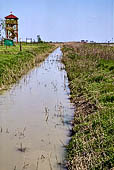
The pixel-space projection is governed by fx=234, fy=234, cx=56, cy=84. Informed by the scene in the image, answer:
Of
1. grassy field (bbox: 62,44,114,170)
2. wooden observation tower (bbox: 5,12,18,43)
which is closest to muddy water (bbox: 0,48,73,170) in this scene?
grassy field (bbox: 62,44,114,170)

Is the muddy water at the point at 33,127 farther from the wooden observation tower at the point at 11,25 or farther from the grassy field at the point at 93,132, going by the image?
the wooden observation tower at the point at 11,25

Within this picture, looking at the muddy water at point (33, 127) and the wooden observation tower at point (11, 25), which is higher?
the wooden observation tower at point (11, 25)

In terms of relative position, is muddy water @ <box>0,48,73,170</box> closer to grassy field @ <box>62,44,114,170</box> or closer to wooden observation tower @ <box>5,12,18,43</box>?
grassy field @ <box>62,44,114,170</box>

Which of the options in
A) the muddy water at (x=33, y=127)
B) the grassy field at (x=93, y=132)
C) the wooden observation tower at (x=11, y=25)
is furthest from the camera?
the wooden observation tower at (x=11, y=25)

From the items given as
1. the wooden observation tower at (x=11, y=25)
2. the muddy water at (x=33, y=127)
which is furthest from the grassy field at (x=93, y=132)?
the wooden observation tower at (x=11, y=25)

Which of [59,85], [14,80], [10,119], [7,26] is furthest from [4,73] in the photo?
[7,26]

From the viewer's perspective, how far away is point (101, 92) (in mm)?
7750

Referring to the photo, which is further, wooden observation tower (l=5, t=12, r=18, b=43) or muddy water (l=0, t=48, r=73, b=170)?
wooden observation tower (l=5, t=12, r=18, b=43)

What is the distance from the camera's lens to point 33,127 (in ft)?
20.3

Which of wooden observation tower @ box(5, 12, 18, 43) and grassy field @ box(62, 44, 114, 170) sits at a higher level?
wooden observation tower @ box(5, 12, 18, 43)

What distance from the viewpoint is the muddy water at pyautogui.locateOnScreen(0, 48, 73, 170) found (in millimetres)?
4613

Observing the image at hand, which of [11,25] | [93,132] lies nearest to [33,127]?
[93,132]

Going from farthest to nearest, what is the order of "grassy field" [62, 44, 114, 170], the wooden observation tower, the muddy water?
the wooden observation tower, the muddy water, "grassy field" [62, 44, 114, 170]

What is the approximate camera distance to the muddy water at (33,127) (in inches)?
182
